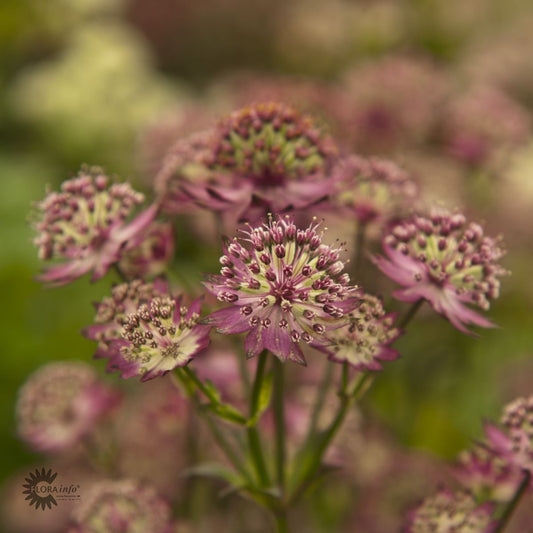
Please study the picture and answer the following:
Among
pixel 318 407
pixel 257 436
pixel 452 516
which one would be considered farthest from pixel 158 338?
pixel 452 516

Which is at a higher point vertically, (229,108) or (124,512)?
(229,108)

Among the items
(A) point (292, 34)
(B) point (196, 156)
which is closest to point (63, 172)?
(A) point (292, 34)

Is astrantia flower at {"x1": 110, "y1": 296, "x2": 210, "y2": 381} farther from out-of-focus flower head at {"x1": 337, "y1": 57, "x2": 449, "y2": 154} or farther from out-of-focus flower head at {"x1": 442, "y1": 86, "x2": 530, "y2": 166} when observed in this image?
out-of-focus flower head at {"x1": 442, "y1": 86, "x2": 530, "y2": 166}

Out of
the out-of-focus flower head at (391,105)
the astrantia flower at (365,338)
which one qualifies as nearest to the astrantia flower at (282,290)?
the astrantia flower at (365,338)

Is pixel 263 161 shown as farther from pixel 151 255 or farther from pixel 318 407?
pixel 318 407

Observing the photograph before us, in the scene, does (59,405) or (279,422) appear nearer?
(279,422)

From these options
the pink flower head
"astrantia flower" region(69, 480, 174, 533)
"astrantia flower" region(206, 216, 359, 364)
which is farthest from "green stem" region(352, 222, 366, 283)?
"astrantia flower" region(69, 480, 174, 533)

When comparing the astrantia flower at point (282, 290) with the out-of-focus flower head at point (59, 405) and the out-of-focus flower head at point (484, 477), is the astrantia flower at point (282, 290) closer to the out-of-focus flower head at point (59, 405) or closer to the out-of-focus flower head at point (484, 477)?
the out-of-focus flower head at point (484, 477)
